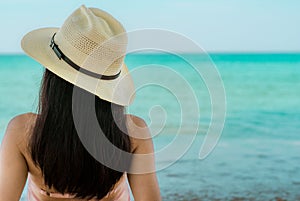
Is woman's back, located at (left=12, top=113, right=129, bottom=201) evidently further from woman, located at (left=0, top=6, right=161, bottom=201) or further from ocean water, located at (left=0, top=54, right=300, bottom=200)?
ocean water, located at (left=0, top=54, right=300, bottom=200)

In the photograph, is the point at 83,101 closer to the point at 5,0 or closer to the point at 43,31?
the point at 43,31

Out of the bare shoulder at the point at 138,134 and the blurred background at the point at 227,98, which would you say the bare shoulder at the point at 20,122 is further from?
Answer: the bare shoulder at the point at 138,134

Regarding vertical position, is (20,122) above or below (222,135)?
above

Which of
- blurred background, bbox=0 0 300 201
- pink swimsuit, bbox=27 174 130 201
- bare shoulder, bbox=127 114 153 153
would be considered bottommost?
blurred background, bbox=0 0 300 201

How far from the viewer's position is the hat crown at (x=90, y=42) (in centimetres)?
160

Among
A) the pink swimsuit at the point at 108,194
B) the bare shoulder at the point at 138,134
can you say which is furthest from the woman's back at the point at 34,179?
the bare shoulder at the point at 138,134

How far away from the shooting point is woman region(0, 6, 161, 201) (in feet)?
5.15

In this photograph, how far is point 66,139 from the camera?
159 cm

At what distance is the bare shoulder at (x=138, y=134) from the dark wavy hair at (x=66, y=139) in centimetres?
2

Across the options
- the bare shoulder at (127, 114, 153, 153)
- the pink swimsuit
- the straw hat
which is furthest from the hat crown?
the pink swimsuit

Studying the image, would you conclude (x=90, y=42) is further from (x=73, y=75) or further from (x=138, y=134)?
(x=138, y=134)

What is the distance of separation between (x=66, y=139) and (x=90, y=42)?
0.27 meters

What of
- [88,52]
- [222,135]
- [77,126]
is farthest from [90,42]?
[222,135]

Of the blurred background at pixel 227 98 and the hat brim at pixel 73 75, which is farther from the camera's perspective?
the blurred background at pixel 227 98
